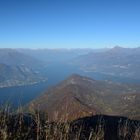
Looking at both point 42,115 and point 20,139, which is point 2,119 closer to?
point 20,139

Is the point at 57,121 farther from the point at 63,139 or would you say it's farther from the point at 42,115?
the point at 42,115

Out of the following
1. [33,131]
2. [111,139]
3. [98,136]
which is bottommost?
[111,139]

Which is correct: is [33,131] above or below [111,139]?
above

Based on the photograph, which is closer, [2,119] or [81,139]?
[2,119]

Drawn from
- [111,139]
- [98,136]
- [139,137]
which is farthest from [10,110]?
[111,139]

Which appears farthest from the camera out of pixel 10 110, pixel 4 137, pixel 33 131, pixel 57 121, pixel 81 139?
pixel 81 139

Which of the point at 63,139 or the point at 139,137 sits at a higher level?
the point at 63,139

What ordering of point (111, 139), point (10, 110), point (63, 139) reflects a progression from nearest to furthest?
point (63, 139) < point (10, 110) < point (111, 139)

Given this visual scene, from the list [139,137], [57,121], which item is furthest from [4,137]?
[139,137]

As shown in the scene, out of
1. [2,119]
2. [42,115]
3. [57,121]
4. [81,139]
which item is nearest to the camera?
[2,119]
